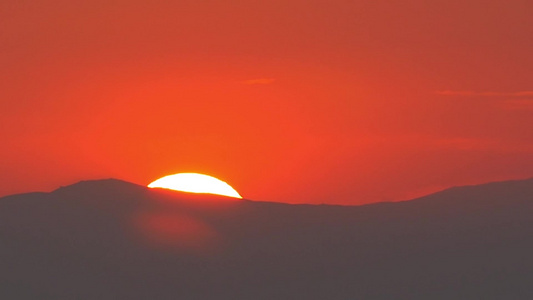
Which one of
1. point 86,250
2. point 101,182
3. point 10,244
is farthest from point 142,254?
point 101,182

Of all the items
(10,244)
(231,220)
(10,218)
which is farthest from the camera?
(231,220)

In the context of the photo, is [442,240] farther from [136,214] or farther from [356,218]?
[136,214]

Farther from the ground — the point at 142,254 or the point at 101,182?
the point at 101,182

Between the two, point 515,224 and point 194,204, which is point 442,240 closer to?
point 515,224

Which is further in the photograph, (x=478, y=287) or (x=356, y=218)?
(x=356, y=218)

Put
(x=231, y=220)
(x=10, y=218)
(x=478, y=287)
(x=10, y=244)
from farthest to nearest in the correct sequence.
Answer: (x=231, y=220)
(x=10, y=218)
(x=10, y=244)
(x=478, y=287)

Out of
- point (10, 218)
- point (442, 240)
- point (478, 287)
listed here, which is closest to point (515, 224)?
point (442, 240)
